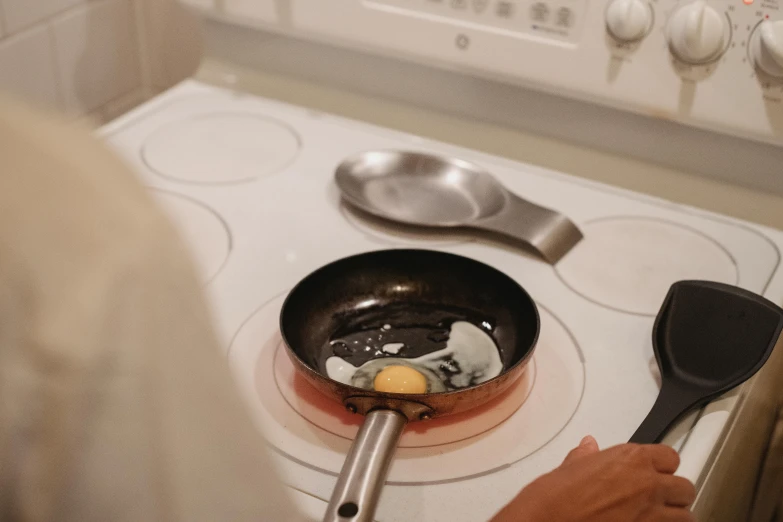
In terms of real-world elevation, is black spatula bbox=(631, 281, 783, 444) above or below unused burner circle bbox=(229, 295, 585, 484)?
above

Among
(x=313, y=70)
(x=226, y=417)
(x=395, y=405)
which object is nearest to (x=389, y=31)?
(x=313, y=70)

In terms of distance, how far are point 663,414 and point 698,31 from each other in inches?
13.2

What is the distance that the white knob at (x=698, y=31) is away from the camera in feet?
2.16

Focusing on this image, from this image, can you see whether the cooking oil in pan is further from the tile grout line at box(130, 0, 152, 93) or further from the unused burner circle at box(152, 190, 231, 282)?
the tile grout line at box(130, 0, 152, 93)

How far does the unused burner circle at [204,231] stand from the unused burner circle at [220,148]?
0.16ft

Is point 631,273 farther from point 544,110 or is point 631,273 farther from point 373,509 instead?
point 373,509

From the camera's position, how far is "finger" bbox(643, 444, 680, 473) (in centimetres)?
46

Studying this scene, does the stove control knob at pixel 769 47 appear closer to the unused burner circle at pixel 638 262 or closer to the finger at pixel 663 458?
the unused burner circle at pixel 638 262

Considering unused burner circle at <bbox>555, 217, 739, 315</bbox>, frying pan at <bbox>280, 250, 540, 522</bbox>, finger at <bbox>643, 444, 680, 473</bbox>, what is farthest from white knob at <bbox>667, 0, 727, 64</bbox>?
finger at <bbox>643, 444, 680, 473</bbox>

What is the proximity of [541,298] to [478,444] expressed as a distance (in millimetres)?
170

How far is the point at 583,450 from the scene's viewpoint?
1.57 ft

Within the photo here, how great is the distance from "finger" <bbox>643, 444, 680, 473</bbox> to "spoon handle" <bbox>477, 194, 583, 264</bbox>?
0.81 feet

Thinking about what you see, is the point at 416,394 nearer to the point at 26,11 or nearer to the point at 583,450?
the point at 583,450

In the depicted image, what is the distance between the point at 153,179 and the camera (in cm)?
79
